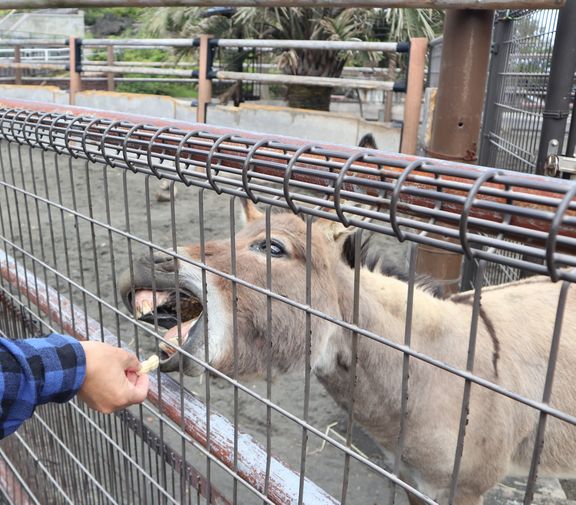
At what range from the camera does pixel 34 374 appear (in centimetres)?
108

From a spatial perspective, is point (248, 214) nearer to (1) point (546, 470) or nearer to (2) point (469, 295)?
(2) point (469, 295)

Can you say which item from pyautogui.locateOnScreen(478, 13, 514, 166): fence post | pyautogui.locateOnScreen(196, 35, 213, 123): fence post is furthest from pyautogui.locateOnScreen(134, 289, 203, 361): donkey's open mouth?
pyautogui.locateOnScreen(196, 35, 213, 123): fence post

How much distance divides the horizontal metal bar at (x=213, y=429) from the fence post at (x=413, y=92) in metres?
4.06

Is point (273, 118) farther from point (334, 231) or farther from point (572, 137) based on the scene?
point (334, 231)

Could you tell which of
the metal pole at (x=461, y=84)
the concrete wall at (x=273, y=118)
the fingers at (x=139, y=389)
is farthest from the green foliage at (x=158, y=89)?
the fingers at (x=139, y=389)

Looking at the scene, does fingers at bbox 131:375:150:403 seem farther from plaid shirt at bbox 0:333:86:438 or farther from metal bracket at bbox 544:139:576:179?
metal bracket at bbox 544:139:576:179

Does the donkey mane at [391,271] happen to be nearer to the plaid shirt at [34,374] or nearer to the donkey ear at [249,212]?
the donkey ear at [249,212]

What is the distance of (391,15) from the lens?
421 inches

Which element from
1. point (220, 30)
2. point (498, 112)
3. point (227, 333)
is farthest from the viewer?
point (220, 30)

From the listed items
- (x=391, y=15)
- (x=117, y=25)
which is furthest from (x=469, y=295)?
(x=117, y=25)

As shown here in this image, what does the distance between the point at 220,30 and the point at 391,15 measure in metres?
3.58

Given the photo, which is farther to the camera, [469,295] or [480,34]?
[480,34]

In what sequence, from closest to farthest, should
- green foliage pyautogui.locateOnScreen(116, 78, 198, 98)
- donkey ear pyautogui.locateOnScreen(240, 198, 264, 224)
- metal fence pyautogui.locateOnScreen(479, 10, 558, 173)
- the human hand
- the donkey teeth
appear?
the human hand → the donkey teeth → donkey ear pyautogui.locateOnScreen(240, 198, 264, 224) → metal fence pyautogui.locateOnScreen(479, 10, 558, 173) → green foliage pyautogui.locateOnScreen(116, 78, 198, 98)

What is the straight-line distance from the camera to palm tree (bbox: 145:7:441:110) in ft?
34.5
